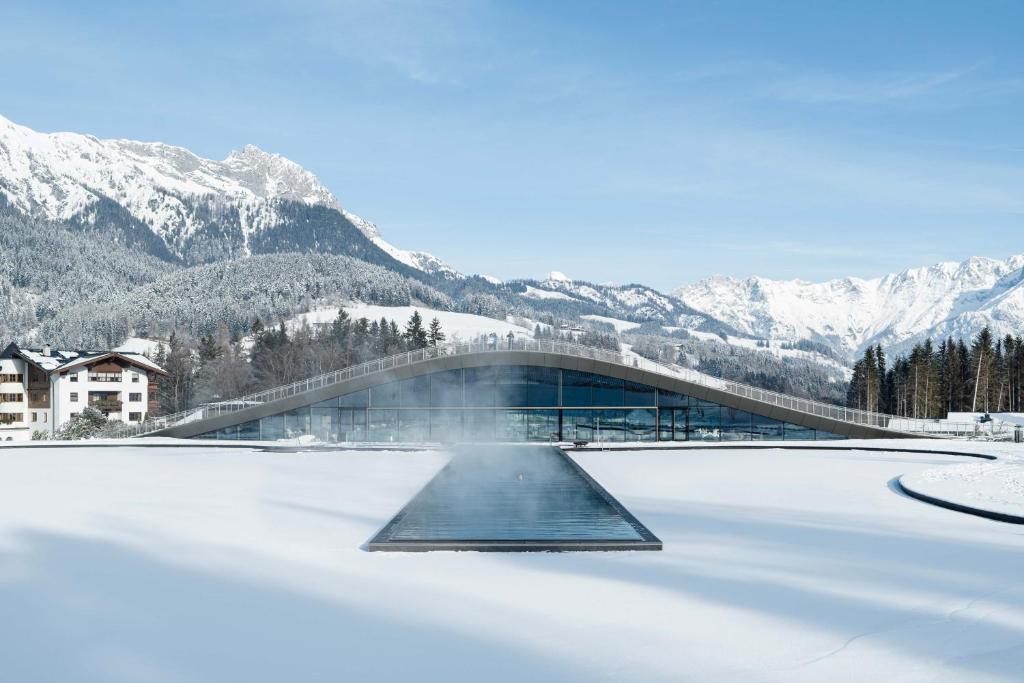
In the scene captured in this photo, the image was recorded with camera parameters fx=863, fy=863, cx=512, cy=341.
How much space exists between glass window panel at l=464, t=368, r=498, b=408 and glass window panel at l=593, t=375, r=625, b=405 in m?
5.15

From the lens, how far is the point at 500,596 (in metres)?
12.0

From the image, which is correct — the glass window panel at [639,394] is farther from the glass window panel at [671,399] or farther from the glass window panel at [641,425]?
the glass window panel at [641,425]

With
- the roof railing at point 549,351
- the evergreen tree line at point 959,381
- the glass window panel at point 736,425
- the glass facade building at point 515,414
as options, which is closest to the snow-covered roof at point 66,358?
the roof railing at point 549,351

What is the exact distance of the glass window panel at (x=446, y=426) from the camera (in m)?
43.1

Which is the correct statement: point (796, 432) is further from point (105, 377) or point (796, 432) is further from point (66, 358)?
point (66, 358)

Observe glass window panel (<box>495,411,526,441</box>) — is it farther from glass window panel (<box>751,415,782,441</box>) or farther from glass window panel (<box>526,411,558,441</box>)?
glass window panel (<box>751,415,782,441</box>)

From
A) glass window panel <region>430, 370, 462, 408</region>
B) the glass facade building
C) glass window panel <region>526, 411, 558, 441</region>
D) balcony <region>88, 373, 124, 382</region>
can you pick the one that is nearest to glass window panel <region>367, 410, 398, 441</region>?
the glass facade building

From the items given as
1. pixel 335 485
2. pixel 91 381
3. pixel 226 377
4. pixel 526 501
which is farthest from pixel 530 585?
pixel 226 377

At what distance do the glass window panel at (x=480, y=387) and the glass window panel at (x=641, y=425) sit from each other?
6967 mm

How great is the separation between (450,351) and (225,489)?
69.8 feet

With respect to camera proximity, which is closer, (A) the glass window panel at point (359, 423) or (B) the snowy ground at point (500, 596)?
(B) the snowy ground at point (500, 596)

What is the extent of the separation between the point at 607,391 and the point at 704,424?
509cm

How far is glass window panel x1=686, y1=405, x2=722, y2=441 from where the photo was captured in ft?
141

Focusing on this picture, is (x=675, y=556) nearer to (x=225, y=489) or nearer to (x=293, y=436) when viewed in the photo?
(x=225, y=489)
